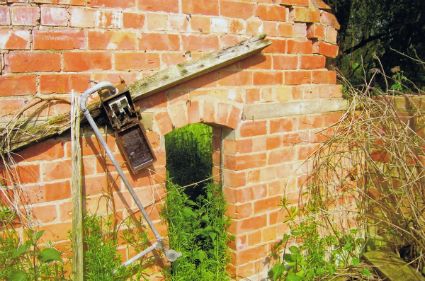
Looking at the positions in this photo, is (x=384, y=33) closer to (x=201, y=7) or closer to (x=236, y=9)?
(x=236, y=9)

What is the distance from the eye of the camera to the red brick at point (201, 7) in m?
2.61

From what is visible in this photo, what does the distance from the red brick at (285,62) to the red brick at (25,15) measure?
179 centimetres

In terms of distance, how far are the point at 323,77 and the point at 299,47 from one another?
0.42 meters

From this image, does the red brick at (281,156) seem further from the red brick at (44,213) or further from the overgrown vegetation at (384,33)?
the overgrown vegetation at (384,33)

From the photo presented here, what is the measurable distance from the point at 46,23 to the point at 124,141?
2.71 feet

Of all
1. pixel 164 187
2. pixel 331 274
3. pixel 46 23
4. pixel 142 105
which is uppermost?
pixel 46 23

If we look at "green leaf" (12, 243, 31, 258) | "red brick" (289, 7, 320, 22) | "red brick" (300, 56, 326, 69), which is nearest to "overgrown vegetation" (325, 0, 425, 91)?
"red brick" (300, 56, 326, 69)

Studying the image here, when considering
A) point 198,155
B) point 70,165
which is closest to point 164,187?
point 70,165

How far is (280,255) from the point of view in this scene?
338 centimetres

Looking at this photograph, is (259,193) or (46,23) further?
(259,193)

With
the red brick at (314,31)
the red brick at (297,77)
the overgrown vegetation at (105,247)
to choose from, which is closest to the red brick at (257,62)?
the red brick at (297,77)

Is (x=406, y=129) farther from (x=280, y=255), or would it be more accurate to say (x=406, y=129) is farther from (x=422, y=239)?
(x=280, y=255)

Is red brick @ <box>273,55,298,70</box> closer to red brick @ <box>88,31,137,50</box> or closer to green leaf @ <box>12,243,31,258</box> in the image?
red brick @ <box>88,31,137,50</box>

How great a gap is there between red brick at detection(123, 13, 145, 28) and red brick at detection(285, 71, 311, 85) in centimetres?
134
